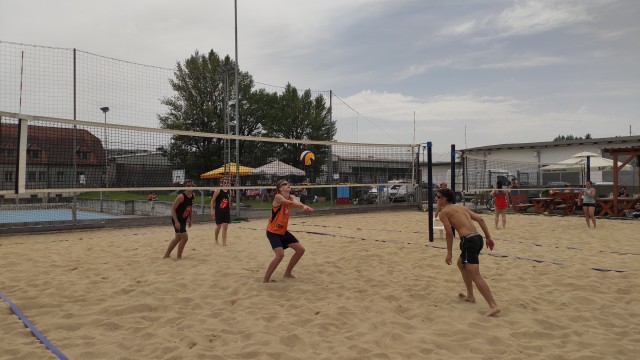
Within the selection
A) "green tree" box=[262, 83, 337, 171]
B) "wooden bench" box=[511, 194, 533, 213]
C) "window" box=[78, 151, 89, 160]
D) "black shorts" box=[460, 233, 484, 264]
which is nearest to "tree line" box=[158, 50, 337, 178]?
"green tree" box=[262, 83, 337, 171]

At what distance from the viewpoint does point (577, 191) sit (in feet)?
50.9

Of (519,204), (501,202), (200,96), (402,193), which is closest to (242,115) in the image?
(200,96)

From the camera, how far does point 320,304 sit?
4.27 meters

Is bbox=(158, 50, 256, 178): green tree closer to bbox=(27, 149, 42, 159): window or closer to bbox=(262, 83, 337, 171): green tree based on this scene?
bbox=(262, 83, 337, 171): green tree

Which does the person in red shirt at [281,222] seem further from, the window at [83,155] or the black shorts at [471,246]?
the window at [83,155]

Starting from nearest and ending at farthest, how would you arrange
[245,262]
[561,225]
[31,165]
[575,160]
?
[245,262]
[31,165]
[561,225]
[575,160]

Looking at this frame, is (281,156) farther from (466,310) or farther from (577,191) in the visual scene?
(466,310)

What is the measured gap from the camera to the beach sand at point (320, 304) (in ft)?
10.6

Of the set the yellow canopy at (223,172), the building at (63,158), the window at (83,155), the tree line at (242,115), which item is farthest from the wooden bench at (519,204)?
A: the window at (83,155)

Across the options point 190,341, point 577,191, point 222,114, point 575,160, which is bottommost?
point 190,341

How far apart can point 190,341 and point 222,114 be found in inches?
914

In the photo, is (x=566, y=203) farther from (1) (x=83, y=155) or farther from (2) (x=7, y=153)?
(2) (x=7, y=153)

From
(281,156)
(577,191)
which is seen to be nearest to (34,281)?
(577,191)

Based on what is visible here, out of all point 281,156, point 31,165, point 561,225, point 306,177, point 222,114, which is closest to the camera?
point 31,165
